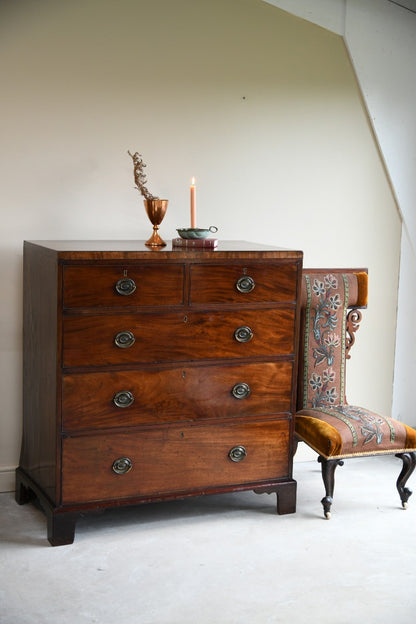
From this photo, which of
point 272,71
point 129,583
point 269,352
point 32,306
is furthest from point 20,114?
point 129,583

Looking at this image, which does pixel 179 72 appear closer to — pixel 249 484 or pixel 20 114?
pixel 20 114

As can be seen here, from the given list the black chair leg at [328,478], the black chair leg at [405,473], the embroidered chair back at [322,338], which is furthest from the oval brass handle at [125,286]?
the black chair leg at [405,473]

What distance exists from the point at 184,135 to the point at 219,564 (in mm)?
1922

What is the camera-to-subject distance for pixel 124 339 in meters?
3.09

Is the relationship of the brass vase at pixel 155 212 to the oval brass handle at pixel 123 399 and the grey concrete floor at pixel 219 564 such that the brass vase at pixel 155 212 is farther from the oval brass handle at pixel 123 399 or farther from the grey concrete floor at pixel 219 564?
the grey concrete floor at pixel 219 564

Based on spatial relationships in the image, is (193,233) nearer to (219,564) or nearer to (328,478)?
(328,478)

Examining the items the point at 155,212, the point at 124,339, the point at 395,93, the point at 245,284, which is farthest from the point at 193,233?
the point at 395,93

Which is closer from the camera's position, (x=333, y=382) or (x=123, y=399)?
(x=123, y=399)

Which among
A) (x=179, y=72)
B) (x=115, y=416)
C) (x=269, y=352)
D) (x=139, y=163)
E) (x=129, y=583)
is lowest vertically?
(x=129, y=583)

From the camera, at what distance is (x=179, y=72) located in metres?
3.72

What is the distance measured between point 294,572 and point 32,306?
1.47 meters

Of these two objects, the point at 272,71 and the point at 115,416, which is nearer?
the point at 115,416

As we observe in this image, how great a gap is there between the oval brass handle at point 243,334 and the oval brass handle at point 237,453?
0.45m

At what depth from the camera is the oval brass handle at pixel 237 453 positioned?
3.34 meters
